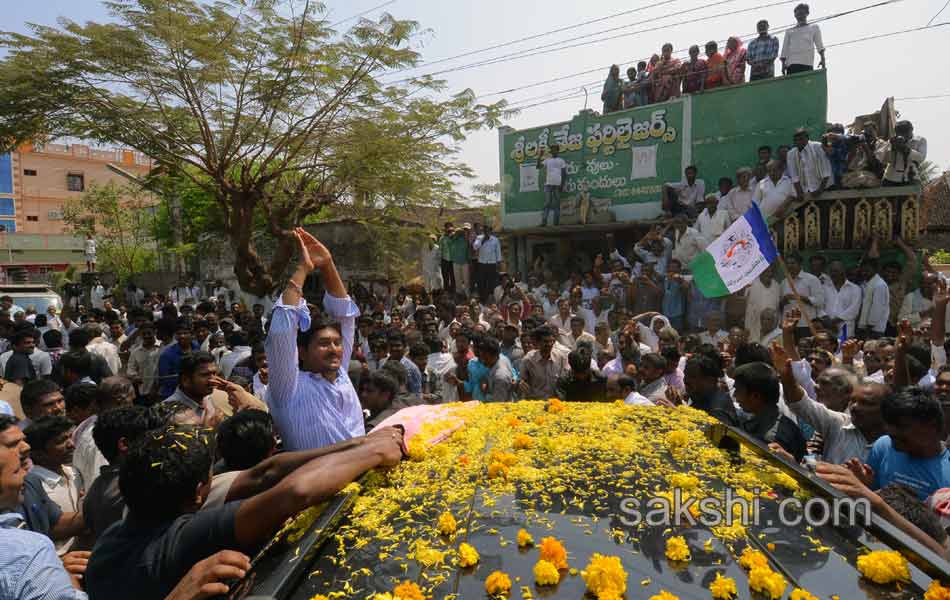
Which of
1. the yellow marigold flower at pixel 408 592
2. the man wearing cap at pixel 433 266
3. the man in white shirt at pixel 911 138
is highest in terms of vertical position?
the man in white shirt at pixel 911 138

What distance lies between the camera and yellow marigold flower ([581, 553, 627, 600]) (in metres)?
1.78

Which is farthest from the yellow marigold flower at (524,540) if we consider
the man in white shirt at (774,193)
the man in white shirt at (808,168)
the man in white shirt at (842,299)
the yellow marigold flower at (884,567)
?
the man in white shirt at (808,168)

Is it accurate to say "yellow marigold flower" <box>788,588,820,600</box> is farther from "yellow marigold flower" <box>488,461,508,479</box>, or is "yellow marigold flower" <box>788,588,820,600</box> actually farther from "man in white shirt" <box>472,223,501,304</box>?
"man in white shirt" <box>472,223,501,304</box>

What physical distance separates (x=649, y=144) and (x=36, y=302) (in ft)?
48.8

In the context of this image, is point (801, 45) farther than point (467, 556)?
Yes

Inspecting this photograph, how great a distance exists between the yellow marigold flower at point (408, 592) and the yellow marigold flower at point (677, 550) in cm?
80

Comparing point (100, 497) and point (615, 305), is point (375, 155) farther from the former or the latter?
point (100, 497)

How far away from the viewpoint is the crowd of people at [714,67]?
1256cm

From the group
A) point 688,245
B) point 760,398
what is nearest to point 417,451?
point 760,398

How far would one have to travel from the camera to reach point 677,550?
200 centimetres

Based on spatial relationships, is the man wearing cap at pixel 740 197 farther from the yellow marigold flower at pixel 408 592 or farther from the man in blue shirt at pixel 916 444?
the yellow marigold flower at pixel 408 592

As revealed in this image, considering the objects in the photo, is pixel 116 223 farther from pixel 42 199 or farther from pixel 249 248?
pixel 249 248

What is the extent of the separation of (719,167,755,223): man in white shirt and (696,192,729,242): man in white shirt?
13cm

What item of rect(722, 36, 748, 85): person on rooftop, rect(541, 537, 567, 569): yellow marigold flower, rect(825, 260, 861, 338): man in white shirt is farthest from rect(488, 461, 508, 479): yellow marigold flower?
rect(722, 36, 748, 85): person on rooftop
